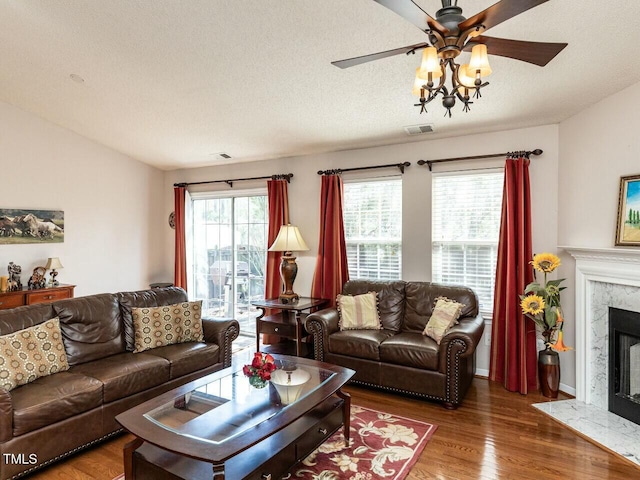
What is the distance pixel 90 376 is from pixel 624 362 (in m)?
4.15

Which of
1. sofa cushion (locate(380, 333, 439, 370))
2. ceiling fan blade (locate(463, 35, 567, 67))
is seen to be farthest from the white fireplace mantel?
ceiling fan blade (locate(463, 35, 567, 67))

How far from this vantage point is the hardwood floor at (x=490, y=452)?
2.46m

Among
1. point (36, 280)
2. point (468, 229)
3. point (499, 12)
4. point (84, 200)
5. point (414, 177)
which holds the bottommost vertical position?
point (36, 280)

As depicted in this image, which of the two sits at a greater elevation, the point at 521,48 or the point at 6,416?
the point at 521,48

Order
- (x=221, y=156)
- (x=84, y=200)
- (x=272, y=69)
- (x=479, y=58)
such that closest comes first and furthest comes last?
(x=479, y=58) → (x=272, y=69) → (x=84, y=200) → (x=221, y=156)

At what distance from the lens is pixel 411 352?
3.51 metres

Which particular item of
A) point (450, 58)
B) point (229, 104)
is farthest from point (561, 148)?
point (229, 104)

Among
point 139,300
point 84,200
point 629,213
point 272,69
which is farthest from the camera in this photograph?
point 84,200

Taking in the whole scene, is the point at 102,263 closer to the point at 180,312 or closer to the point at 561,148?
the point at 180,312

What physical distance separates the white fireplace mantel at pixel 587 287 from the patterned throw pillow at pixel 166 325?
11.5 ft

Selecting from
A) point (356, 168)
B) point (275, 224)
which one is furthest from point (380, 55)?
point (275, 224)

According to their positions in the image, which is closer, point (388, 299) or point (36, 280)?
point (388, 299)

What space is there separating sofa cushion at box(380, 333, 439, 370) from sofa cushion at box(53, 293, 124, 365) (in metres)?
2.40

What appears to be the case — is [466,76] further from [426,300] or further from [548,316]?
[426,300]
